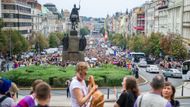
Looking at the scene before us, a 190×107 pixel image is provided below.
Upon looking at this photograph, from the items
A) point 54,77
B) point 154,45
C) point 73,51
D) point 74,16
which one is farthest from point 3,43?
point 54,77

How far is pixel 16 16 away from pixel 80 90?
12358cm

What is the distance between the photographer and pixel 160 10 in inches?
5960

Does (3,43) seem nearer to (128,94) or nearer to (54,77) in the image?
(54,77)

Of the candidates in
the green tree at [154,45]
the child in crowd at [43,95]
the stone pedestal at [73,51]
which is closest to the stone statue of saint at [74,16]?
the stone pedestal at [73,51]

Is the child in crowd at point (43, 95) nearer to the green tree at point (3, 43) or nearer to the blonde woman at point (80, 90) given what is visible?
the blonde woman at point (80, 90)

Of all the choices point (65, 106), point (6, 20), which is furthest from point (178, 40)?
point (65, 106)

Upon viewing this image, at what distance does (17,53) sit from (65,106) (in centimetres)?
7023

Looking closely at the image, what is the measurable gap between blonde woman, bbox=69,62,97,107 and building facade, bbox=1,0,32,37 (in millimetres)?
110437

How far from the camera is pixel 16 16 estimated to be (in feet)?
438

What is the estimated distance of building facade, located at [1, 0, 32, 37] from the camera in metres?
124

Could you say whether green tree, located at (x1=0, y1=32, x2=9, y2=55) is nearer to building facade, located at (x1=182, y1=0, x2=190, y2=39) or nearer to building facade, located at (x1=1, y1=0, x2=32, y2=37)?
building facade, located at (x1=1, y1=0, x2=32, y2=37)

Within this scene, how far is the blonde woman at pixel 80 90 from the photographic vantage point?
1150cm

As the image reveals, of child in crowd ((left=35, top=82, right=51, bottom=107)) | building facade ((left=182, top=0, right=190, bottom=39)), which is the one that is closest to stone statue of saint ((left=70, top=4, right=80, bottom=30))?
building facade ((left=182, top=0, right=190, bottom=39))

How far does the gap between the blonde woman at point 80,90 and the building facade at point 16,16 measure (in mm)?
110437
